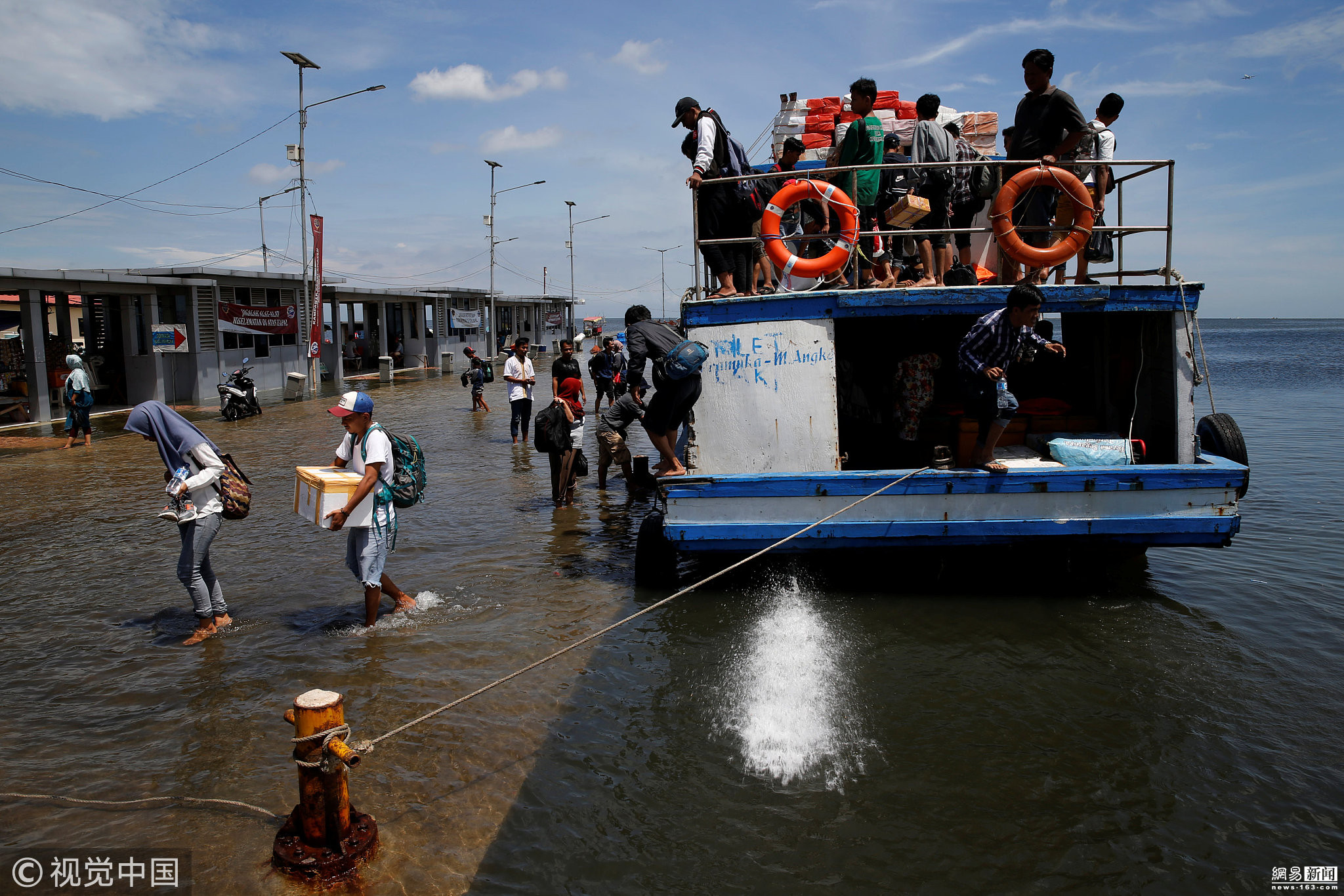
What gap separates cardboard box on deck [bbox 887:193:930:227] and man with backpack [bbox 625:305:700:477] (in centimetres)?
212

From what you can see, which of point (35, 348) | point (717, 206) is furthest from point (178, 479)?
point (35, 348)

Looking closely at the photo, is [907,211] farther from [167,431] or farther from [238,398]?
[238,398]

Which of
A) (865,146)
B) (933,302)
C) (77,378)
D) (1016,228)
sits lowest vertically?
(77,378)

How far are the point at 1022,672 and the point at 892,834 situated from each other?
1976mm

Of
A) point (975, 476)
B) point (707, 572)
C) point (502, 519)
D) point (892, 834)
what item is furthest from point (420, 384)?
point (892, 834)

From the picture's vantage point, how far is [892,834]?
365 centimetres

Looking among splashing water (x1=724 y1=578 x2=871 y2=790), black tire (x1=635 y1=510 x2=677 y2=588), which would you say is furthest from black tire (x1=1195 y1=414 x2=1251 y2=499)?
black tire (x1=635 y1=510 x2=677 y2=588)

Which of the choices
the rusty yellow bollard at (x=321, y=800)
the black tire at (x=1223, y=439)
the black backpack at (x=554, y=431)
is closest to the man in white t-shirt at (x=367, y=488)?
the rusty yellow bollard at (x=321, y=800)

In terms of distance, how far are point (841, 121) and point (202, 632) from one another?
8175 millimetres

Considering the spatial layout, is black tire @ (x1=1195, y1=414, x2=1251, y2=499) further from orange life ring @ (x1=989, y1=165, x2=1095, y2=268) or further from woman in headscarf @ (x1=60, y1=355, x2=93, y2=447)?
woman in headscarf @ (x1=60, y1=355, x2=93, y2=447)

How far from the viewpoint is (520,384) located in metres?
14.3

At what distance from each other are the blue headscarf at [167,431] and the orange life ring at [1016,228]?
6.11 meters

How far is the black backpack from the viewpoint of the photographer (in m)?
9.49

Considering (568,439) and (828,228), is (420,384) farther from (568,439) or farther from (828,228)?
(828,228)
